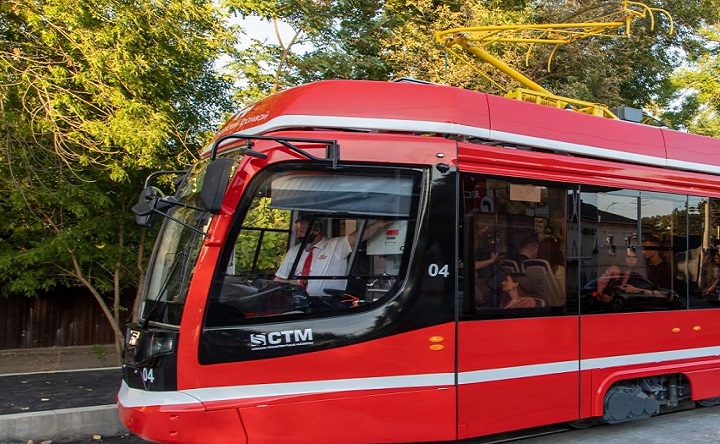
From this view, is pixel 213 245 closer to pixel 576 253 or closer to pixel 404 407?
pixel 404 407

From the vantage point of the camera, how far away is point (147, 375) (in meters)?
4.27

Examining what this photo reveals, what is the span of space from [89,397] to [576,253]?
19.1ft

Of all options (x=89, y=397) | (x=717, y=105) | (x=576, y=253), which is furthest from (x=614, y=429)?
(x=717, y=105)

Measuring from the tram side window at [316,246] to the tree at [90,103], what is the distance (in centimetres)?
452

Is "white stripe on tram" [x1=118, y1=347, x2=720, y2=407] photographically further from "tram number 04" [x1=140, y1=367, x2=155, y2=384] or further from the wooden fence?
the wooden fence

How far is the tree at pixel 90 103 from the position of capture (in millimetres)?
7941

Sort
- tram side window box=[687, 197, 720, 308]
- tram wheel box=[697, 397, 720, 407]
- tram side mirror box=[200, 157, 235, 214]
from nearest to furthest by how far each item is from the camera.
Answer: tram side mirror box=[200, 157, 235, 214]
tram side window box=[687, 197, 720, 308]
tram wheel box=[697, 397, 720, 407]

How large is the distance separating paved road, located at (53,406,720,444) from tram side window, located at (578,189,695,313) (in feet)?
4.04

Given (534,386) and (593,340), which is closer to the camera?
(534,386)

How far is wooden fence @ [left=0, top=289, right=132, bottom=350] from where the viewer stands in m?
14.5

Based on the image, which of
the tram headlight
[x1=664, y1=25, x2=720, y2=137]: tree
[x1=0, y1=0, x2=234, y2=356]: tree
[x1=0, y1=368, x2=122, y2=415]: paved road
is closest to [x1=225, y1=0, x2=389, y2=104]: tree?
[x1=0, y1=0, x2=234, y2=356]: tree

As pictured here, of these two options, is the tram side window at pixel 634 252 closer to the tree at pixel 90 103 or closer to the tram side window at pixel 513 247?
the tram side window at pixel 513 247

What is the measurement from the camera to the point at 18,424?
600 cm

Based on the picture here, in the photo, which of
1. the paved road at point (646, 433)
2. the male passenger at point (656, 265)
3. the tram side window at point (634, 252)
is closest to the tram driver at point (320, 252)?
the tram side window at point (634, 252)
